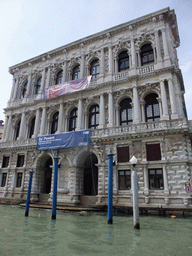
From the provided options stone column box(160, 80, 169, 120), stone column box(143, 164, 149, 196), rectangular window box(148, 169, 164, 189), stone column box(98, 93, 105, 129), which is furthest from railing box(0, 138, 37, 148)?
stone column box(160, 80, 169, 120)

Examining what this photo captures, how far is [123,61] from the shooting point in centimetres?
2194

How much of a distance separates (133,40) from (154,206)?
16.6 meters

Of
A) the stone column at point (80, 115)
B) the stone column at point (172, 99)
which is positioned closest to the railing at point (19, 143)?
the stone column at point (80, 115)

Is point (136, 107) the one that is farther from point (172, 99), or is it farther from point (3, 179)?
point (3, 179)

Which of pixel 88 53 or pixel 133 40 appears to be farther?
pixel 88 53

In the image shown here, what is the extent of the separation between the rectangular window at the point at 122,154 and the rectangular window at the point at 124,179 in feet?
3.12

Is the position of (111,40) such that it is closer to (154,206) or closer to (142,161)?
(142,161)

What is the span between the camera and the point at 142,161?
16.0 meters

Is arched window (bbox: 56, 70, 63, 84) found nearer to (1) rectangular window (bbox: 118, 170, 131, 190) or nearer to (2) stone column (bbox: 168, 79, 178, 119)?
(2) stone column (bbox: 168, 79, 178, 119)

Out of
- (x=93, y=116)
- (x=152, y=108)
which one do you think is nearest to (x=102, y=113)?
(x=93, y=116)

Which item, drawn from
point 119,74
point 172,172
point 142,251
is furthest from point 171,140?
point 142,251

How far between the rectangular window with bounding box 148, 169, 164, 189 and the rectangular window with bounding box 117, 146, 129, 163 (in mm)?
2356

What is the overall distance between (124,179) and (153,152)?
3.37 metres

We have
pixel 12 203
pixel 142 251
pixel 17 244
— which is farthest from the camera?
pixel 12 203
